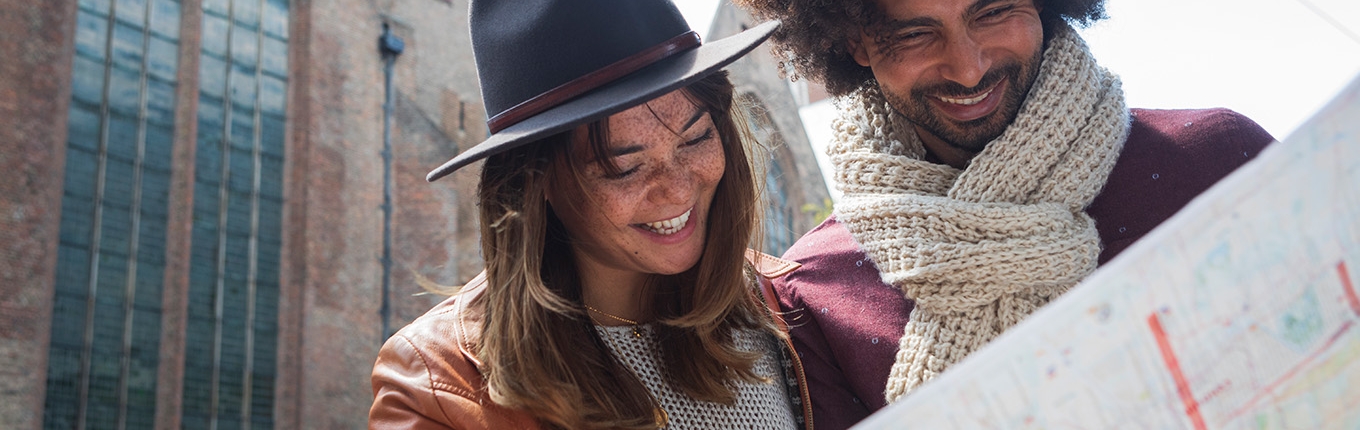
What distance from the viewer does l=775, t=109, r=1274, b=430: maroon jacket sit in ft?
6.56

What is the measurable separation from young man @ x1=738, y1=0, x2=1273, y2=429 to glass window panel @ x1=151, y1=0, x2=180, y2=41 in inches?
474

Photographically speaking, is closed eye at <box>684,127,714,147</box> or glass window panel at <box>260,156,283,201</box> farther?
glass window panel at <box>260,156,283,201</box>

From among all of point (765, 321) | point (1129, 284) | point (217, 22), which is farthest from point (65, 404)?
point (1129, 284)

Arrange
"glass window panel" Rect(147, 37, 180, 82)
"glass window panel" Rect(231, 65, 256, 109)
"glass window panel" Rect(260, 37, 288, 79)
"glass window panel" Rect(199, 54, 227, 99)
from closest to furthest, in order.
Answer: "glass window panel" Rect(147, 37, 180, 82) → "glass window panel" Rect(199, 54, 227, 99) → "glass window panel" Rect(231, 65, 256, 109) → "glass window panel" Rect(260, 37, 288, 79)

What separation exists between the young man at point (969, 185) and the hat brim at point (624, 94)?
49 cm

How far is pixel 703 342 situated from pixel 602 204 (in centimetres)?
34

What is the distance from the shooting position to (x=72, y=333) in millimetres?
10773

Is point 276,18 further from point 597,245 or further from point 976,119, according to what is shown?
point 976,119

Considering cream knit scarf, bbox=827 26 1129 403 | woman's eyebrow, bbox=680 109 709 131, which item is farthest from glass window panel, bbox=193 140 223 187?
cream knit scarf, bbox=827 26 1129 403

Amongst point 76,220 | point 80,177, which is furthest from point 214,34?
point 76,220

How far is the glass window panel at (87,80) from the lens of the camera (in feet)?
37.7

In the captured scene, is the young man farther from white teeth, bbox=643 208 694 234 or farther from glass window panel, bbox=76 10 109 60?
glass window panel, bbox=76 10 109 60

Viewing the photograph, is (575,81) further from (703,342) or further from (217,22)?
(217,22)

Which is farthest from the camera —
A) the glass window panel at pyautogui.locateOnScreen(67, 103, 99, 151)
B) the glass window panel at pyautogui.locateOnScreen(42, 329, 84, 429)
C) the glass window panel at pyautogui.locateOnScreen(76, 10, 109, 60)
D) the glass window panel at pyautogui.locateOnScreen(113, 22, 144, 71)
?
the glass window panel at pyautogui.locateOnScreen(113, 22, 144, 71)
